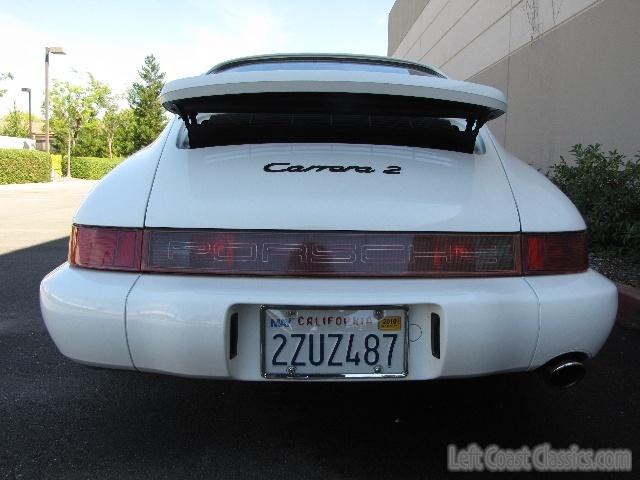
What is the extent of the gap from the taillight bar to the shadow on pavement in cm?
68

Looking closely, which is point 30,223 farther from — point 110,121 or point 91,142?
point 91,142

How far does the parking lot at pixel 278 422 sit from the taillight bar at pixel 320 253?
2.24ft

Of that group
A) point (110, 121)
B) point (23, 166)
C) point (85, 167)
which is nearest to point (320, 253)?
point (23, 166)

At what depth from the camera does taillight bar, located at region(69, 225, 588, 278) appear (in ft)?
5.49

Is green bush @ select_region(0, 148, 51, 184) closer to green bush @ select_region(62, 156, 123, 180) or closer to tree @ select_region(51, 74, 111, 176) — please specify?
green bush @ select_region(62, 156, 123, 180)

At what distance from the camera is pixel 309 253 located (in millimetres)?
1670

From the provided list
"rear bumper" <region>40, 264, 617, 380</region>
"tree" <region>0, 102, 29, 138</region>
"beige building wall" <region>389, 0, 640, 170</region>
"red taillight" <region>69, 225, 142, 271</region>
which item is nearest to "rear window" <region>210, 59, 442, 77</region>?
"red taillight" <region>69, 225, 142, 271</region>

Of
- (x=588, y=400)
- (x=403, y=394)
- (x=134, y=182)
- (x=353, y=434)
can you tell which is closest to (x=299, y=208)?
(x=134, y=182)

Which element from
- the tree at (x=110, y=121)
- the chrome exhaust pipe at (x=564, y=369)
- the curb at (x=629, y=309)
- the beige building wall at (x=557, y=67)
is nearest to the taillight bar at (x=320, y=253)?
the chrome exhaust pipe at (x=564, y=369)

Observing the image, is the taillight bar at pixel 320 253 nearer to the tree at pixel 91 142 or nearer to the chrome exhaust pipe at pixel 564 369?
the chrome exhaust pipe at pixel 564 369

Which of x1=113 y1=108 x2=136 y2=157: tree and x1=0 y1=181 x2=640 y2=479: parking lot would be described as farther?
x1=113 y1=108 x2=136 y2=157: tree

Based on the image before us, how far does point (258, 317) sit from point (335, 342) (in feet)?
0.82

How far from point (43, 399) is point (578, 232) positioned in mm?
2262

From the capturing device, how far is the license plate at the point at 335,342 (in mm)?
1646
